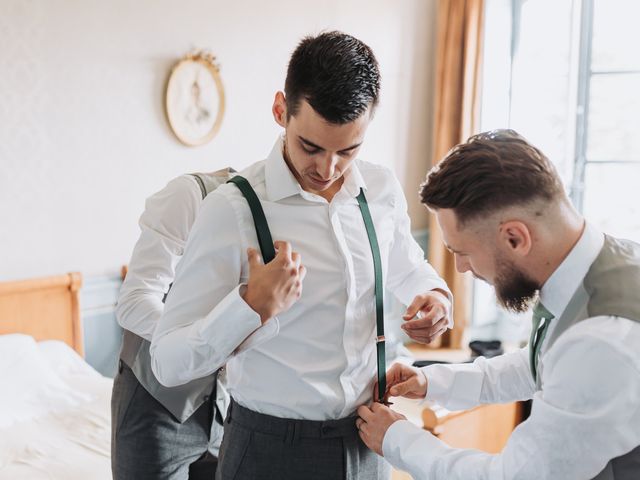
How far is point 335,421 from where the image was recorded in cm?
125

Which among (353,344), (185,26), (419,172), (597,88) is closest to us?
(353,344)

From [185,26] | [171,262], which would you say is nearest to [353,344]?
[171,262]

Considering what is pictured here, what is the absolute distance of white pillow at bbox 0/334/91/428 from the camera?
2371 mm

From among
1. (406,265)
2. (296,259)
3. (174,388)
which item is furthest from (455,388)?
(174,388)

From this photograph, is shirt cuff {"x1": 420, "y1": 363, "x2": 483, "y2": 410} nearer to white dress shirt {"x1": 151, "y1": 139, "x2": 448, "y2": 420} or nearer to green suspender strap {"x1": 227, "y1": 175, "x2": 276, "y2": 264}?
white dress shirt {"x1": 151, "y1": 139, "x2": 448, "y2": 420}

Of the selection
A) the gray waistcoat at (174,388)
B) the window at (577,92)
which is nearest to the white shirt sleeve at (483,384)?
the gray waistcoat at (174,388)

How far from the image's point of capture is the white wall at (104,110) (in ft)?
9.18

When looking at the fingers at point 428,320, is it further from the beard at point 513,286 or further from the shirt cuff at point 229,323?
the shirt cuff at point 229,323

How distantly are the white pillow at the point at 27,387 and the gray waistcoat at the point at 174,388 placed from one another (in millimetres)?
906

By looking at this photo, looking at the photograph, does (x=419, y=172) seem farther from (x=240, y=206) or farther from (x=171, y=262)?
(x=240, y=206)

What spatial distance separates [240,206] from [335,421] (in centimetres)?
44

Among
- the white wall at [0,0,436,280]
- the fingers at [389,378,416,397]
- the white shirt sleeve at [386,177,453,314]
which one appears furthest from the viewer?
the white wall at [0,0,436,280]

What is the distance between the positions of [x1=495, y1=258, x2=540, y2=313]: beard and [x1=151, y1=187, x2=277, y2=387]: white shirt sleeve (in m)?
0.41

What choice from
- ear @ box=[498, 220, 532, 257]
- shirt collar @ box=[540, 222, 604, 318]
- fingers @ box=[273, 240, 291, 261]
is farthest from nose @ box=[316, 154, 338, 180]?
shirt collar @ box=[540, 222, 604, 318]
